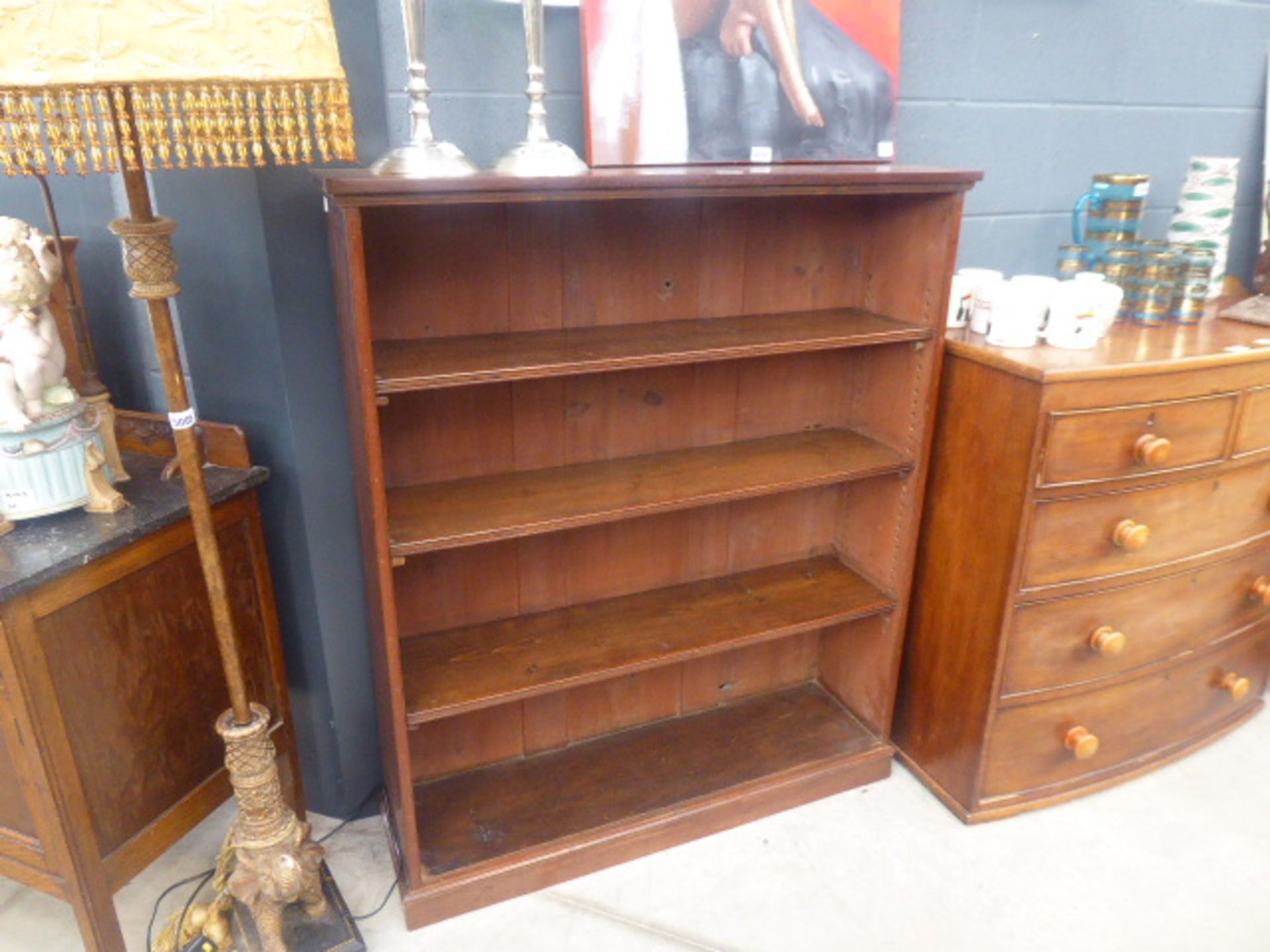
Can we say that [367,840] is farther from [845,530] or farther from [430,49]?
[430,49]

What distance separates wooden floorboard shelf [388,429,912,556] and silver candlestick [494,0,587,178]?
546 millimetres

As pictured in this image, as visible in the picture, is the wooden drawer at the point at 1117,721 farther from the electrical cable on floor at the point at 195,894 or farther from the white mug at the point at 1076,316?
the electrical cable on floor at the point at 195,894

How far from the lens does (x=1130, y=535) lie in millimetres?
1628

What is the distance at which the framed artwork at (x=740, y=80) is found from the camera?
5.00 feet

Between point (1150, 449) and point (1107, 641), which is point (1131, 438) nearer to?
point (1150, 449)

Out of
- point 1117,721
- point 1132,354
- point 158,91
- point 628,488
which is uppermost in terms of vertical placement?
point 158,91

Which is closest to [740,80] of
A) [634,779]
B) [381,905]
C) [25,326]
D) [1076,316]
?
[1076,316]

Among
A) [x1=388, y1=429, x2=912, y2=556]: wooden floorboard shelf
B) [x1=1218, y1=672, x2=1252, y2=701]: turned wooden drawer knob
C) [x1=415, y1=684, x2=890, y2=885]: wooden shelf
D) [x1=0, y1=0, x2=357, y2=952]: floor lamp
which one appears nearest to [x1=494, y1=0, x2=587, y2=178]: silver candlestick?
[x1=0, y1=0, x2=357, y2=952]: floor lamp

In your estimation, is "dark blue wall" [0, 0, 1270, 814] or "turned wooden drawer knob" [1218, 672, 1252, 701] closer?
"dark blue wall" [0, 0, 1270, 814]

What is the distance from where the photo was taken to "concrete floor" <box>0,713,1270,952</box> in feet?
5.19

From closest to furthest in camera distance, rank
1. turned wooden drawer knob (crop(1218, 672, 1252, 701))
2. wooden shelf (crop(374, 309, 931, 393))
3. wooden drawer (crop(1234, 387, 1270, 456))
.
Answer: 1. wooden shelf (crop(374, 309, 931, 393))
2. wooden drawer (crop(1234, 387, 1270, 456))
3. turned wooden drawer knob (crop(1218, 672, 1252, 701))

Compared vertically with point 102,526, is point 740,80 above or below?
above

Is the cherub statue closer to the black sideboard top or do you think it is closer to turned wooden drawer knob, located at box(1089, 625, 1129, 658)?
the black sideboard top

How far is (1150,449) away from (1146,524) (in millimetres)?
198
